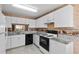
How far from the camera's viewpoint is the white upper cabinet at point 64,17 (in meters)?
1.02

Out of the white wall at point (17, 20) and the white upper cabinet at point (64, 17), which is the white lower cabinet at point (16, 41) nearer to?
the white wall at point (17, 20)

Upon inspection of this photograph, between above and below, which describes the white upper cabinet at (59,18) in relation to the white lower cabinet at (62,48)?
above

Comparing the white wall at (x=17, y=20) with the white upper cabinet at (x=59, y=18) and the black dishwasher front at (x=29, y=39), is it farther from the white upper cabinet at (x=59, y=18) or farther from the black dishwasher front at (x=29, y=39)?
the black dishwasher front at (x=29, y=39)

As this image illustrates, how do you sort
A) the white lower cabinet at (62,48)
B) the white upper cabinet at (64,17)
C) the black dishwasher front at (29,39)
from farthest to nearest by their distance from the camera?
the black dishwasher front at (29,39)
the white upper cabinet at (64,17)
the white lower cabinet at (62,48)

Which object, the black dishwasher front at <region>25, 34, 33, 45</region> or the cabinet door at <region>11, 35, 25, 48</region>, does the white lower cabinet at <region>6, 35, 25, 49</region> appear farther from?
the black dishwasher front at <region>25, 34, 33, 45</region>

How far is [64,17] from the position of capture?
1109 mm

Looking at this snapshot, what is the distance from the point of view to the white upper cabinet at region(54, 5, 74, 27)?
102 centimetres

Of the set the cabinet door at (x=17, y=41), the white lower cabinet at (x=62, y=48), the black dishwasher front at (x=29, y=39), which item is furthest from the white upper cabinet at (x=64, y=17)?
the cabinet door at (x=17, y=41)

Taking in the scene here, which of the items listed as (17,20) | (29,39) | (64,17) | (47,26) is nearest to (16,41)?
(29,39)

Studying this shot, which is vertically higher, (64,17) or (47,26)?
(64,17)

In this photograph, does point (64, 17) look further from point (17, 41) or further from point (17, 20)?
point (17, 41)

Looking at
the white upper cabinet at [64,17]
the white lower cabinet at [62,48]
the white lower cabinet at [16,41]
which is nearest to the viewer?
the white lower cabinet at [62,48]

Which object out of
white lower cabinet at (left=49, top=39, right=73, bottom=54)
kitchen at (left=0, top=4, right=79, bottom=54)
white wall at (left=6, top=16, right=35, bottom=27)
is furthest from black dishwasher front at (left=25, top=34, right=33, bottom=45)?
white lower cabinet at (left=49, top=39, right=73, bottom=54)

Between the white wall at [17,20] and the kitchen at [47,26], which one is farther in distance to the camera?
the white wall at [17,20]
